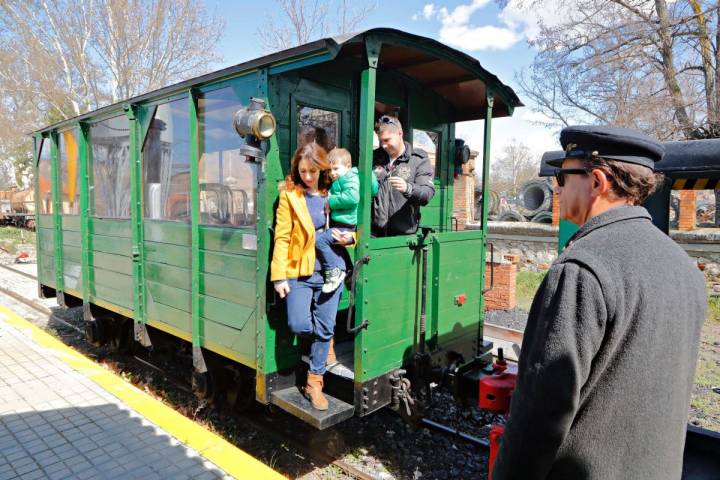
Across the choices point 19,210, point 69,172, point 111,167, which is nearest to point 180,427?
point 111,167

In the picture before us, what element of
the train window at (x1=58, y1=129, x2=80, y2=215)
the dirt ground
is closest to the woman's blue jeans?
the dirt ground

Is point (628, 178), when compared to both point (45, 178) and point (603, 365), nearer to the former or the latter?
point (603, 365)

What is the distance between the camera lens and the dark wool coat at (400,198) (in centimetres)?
392

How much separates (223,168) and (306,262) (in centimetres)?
118

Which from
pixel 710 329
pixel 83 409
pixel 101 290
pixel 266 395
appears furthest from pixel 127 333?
pixel 710 329

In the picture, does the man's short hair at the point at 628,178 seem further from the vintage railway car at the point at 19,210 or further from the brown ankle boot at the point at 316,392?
the vintage railway car at the point at 19,210

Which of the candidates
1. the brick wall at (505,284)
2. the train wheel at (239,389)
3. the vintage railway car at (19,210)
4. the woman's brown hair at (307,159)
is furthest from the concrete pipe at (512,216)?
the vintage railway car at (19,210)

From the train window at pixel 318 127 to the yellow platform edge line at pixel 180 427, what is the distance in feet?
7.83

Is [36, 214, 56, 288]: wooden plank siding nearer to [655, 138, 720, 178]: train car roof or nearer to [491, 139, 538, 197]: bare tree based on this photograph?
[655, 138, 720, 178]: train car roof

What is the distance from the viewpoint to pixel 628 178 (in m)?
1.60

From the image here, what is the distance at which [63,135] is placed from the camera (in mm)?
6738

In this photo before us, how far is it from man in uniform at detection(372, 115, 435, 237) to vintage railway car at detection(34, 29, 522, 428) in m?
0.22

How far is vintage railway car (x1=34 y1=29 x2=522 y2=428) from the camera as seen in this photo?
11.6 ft

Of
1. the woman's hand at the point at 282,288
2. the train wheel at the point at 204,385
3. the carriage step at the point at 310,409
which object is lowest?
the train wheel at the point at 204,385
